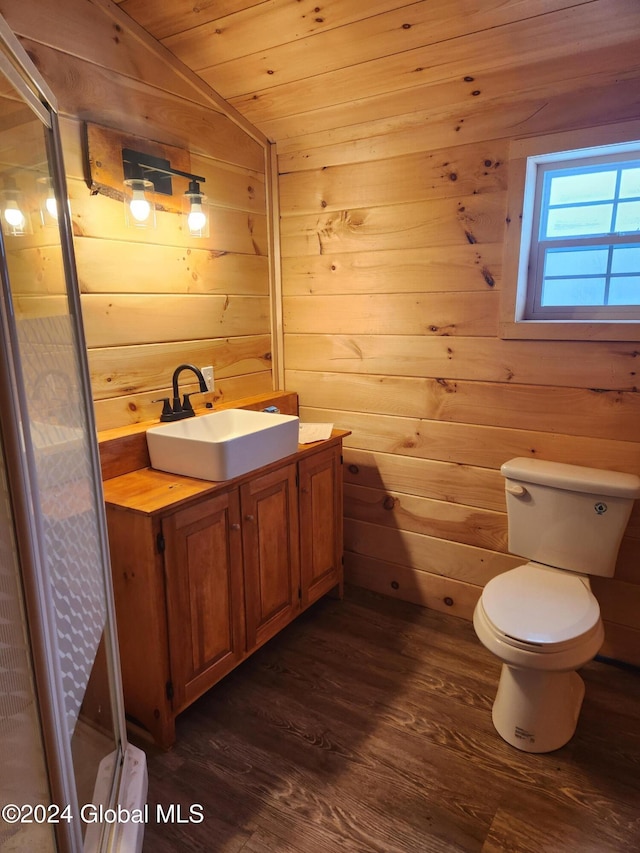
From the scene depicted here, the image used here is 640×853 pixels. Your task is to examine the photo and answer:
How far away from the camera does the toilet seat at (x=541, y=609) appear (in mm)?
1636

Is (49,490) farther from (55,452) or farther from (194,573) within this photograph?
(194,573)

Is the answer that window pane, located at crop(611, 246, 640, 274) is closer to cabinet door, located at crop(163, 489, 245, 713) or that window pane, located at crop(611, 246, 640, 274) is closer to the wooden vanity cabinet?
the wooden vanity cabinet

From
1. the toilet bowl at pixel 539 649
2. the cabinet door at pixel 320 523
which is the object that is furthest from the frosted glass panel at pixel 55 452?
the toilet bowl at pixel 539 649

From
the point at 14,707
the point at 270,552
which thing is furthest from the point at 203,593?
the point at 14,707

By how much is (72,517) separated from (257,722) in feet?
3.69

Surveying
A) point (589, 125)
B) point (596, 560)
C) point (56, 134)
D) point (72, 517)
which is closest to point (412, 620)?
point (596, 560)

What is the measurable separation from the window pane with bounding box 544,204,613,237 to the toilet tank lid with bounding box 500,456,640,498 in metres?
0.86

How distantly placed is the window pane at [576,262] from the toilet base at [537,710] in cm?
142

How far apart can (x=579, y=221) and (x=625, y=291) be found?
0.31 metres

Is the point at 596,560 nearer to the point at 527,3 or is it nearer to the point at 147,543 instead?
the point at 147,543

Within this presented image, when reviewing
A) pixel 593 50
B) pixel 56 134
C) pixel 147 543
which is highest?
pixel 593 50

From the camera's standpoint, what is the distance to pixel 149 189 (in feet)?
6.53

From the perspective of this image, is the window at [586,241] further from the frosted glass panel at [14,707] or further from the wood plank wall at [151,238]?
the frosted glass panel at [14,707]

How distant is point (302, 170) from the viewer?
8.27ft
